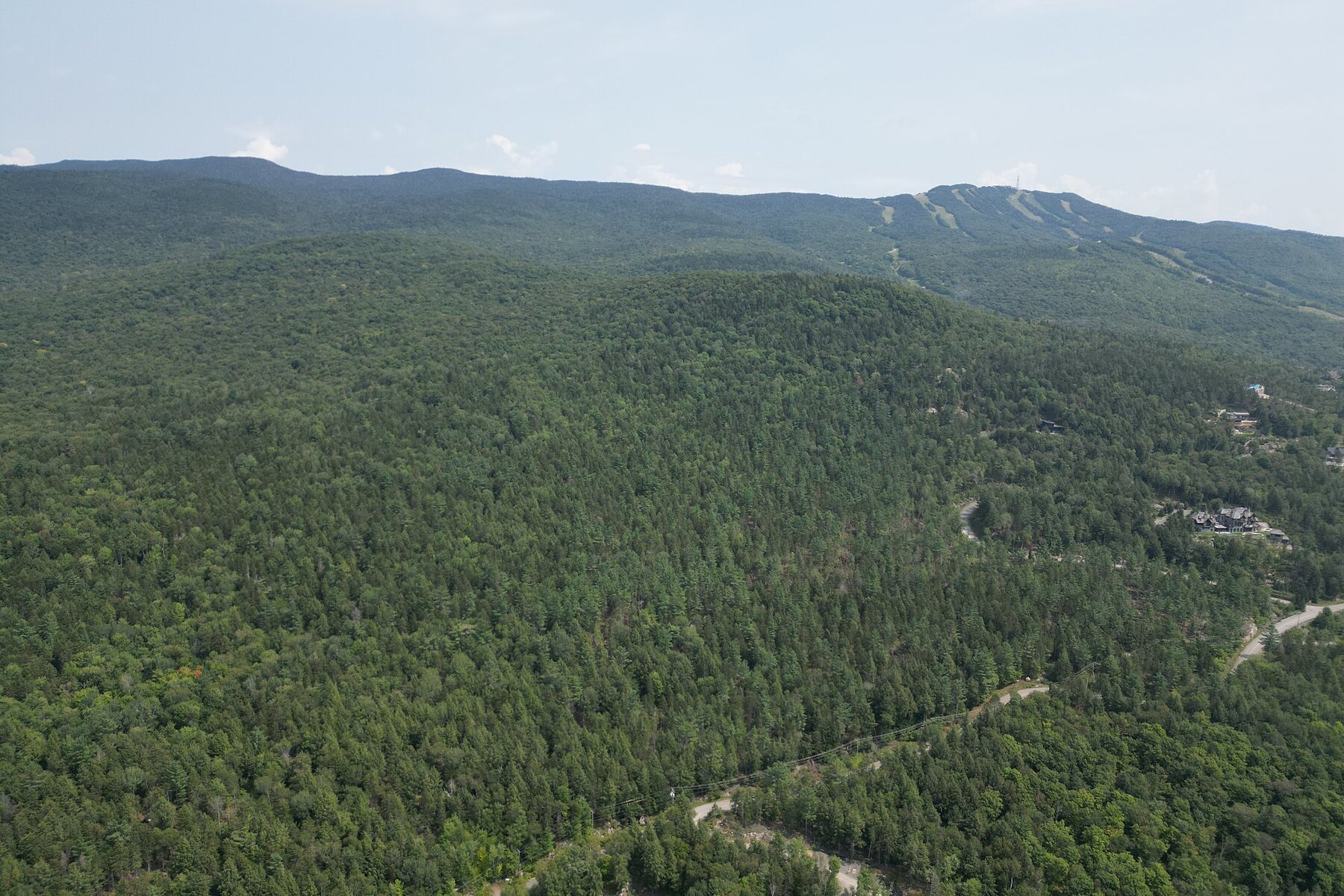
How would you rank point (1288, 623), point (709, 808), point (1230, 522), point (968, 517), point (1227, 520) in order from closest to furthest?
point (709, 808) < point (1288, 623) < point (1230, 522) < point (1227, 520) < point (968, 517)

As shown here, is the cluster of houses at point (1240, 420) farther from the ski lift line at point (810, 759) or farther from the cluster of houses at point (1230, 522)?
the ski lift line at point (810, 759)

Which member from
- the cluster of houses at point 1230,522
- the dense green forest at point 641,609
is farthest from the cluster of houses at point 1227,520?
the dense green forest at point 641,609

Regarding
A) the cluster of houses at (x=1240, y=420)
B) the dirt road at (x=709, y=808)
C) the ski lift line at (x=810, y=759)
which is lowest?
the dirt road at (x=709, y=808)

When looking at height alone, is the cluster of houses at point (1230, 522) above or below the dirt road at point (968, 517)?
above

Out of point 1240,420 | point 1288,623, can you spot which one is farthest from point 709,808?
point 1240,420

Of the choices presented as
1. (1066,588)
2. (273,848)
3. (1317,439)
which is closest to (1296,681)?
(1066,588)

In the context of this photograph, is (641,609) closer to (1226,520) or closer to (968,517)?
(968,517)

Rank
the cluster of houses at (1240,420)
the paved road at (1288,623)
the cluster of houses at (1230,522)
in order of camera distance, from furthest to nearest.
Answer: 1. the cluster of houses at (1240,420)
2. the cluster of houses at (1230,522)
3. the paved road at (1288,623)

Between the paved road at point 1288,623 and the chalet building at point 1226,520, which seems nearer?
the paved road at point 1288,623
